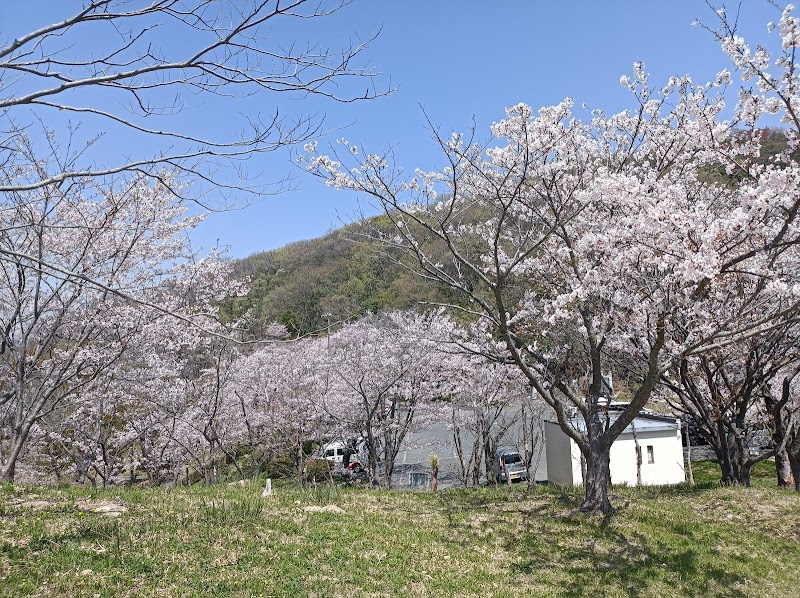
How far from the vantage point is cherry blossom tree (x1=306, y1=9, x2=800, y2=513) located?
5.75 metres

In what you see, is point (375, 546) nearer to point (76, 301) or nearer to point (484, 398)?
point (76, 301)

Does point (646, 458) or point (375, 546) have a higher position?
point (375, 546)

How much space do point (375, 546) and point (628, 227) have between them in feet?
15.2

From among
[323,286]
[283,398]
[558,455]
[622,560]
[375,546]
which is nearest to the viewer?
[375,546]

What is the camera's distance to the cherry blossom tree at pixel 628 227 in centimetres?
575

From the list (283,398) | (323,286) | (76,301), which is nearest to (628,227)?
(76,301)

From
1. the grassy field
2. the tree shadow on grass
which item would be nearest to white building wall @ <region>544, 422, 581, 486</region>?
the grassy field

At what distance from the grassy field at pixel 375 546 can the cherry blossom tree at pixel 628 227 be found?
3.88 feet

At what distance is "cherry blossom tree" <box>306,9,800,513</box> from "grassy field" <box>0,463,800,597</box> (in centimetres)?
118

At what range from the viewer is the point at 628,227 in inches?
263

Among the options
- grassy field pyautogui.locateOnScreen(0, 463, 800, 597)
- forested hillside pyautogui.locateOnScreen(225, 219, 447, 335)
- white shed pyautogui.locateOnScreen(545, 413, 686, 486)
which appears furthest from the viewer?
forested hillside pyautogui.locateOnScreen(225, 219, 447, 335)

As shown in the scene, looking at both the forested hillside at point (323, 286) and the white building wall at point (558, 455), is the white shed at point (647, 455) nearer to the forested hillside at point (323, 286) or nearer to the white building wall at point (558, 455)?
the white building wall at point (558, 455)

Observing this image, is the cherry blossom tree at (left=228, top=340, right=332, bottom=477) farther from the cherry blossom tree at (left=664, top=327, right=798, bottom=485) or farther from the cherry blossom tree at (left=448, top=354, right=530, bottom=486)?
the cherry blossom tree at (left=664, top=327, right=798, bottom=485)

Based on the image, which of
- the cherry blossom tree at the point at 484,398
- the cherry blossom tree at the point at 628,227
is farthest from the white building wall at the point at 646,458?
the cherry blossom tree at the point at 628,227
